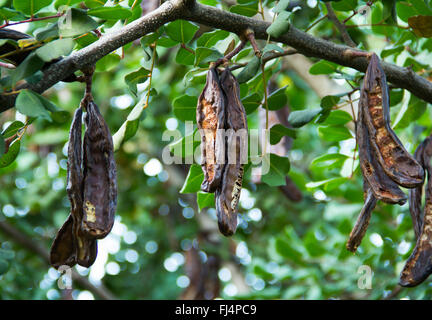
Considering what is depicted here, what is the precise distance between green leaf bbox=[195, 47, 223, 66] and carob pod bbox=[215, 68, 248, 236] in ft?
0.24

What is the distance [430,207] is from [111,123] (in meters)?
2.68

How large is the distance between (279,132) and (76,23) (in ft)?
2.28

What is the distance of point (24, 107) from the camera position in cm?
88

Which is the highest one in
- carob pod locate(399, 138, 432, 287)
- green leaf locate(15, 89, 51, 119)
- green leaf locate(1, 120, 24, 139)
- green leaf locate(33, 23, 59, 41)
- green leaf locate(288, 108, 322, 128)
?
green leaf locate(33, 23, 59, 41)

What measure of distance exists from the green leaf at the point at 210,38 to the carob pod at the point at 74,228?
0.42 m

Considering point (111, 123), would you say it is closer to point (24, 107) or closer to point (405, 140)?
point (405, 140)

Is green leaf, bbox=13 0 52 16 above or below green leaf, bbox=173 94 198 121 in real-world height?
above

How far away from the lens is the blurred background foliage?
1.84 meters

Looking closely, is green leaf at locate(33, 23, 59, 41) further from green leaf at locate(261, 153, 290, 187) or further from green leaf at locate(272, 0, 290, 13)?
green leaf at locate(261, 153, 290, 187)

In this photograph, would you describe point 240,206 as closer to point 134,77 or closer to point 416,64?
point 416,64

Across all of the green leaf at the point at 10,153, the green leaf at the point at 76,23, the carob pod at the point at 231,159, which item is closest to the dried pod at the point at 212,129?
the carob pod at the point at 231,159

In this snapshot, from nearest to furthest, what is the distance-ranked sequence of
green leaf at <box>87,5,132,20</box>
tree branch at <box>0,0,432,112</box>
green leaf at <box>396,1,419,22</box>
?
tree branch at <box>0,0,432,112</box> → green leaf at <box>87,5,132,20</box> → green leaf at <box>396,1,419,22</box>

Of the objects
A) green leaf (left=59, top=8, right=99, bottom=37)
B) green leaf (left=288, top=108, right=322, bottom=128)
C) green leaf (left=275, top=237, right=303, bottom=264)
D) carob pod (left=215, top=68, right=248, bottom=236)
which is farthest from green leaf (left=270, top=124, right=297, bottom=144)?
green leaf (left=275, top=237, right=303, bottom=264)
